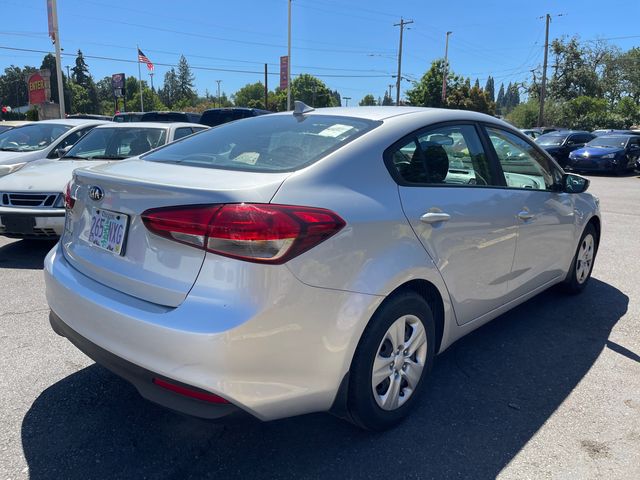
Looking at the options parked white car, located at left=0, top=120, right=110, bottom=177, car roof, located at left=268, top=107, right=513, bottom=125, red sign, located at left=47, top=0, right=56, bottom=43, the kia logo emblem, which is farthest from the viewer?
red sign, located at left=47, top=0, right=56, bottom=43

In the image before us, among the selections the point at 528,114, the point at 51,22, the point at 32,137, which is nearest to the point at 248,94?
the point at 528,114

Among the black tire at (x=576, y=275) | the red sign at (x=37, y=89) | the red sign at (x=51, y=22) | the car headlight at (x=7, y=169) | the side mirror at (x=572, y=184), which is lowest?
the black tire at (x=576, y=275)

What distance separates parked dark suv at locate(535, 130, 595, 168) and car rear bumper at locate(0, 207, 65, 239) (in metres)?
18.3

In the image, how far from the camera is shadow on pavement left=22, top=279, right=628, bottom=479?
238 cm

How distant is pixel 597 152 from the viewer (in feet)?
60.6

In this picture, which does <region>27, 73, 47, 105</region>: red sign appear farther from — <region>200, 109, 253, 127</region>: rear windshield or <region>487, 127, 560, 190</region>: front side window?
<region>487, 127, 560, 190</region>: front side window

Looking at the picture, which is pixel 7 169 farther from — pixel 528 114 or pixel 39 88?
pixel 528 114

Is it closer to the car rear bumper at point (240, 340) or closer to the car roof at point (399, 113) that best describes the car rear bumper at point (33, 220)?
the car roof at point (399, 113)

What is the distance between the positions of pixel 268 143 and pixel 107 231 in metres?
0.95

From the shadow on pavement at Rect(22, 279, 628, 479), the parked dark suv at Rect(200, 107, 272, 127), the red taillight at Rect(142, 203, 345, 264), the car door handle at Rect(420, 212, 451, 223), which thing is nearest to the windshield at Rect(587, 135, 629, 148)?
the parked dark suv at Rect(200, 107, 272, 127)

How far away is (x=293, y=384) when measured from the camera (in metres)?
2.14

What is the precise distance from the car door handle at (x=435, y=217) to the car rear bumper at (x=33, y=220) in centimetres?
425

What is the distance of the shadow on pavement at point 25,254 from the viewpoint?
5.52 m

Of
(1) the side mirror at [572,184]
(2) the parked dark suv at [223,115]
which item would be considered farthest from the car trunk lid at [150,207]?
(2) the parked dark suv at [223,115]
